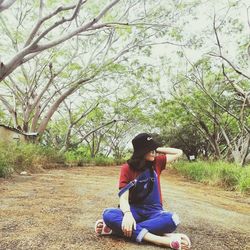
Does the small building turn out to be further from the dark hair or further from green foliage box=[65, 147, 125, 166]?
the dark hair

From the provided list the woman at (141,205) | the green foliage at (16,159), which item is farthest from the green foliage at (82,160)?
the woman at (141,205)

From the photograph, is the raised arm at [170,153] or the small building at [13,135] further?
the small building at [13,135]

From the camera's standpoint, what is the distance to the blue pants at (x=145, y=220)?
10.8 feet

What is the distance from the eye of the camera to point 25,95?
1730 cm

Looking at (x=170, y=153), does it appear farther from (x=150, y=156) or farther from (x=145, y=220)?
(x=145, y=220)

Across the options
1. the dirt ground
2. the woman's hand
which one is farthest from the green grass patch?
the woman's hand

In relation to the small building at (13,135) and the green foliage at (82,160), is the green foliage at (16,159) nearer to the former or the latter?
the small building at (13,135)

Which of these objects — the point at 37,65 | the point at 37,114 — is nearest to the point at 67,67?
the point at 37,65

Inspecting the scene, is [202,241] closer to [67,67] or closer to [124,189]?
[124,189]

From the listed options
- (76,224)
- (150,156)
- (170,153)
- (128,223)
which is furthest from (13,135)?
(128,223)

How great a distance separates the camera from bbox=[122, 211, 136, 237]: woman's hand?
3.19 m

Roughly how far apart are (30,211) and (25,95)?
44.2ft

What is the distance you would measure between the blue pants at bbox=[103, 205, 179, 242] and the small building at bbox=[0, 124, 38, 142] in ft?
37.7

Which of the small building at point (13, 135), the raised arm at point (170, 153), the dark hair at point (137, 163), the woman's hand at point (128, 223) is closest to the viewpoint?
the woman's hand at point (128, 223)
